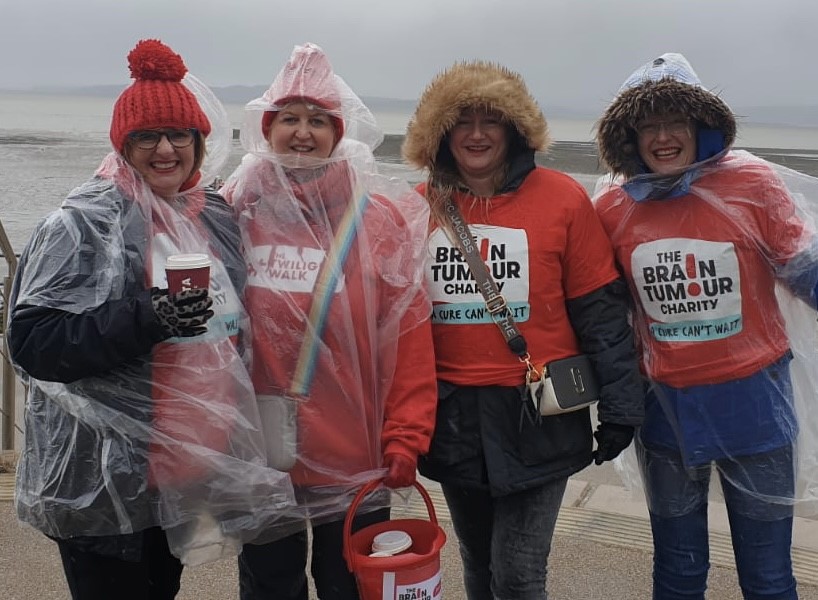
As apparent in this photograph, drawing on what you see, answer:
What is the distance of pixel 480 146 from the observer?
226cm

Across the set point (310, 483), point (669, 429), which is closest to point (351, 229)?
point (310, 483)

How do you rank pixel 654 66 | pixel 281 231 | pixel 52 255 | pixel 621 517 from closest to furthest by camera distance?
pixel 52 255 < pixel 281 231 < pixel 654 66 < pixel 621 517

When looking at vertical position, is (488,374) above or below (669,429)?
above

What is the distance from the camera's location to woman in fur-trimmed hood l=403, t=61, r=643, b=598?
220 centimetres

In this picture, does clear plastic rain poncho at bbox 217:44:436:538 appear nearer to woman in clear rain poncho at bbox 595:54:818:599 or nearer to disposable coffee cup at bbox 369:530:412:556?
disposable coffee cup at bbox 369:530:412:556

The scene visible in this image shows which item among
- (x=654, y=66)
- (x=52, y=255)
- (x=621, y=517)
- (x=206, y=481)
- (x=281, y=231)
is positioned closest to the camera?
(x=52, y=255)

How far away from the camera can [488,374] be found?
2207 mm

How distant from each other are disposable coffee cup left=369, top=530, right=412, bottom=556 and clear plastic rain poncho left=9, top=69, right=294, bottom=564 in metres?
0.27

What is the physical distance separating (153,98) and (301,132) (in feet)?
1.27

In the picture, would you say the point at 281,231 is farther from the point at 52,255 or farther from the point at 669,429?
the point at 669,429

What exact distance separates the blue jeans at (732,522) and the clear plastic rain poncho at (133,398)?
41.6 inches

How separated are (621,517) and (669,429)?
51.3 inches

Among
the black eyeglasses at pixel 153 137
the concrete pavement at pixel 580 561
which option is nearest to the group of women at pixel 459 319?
the black eyeglasses at pixel 153 137

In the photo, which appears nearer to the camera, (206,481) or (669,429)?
(206,481)
